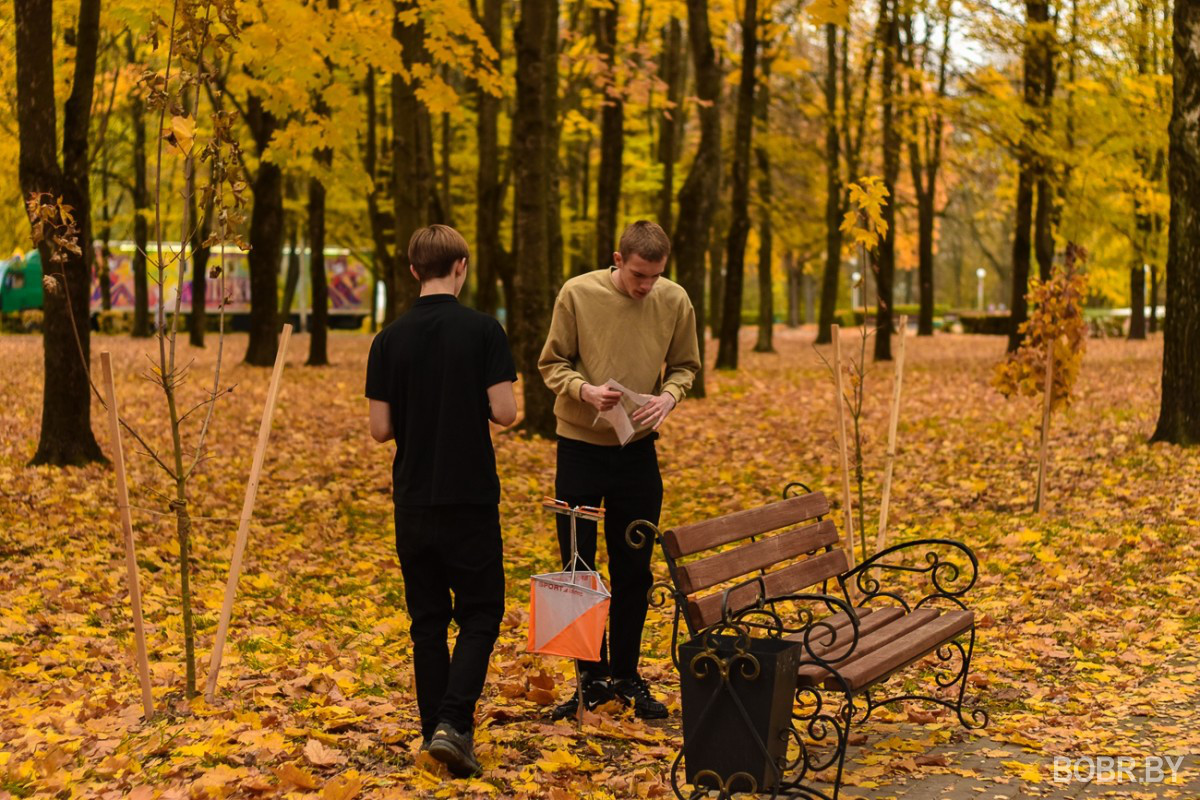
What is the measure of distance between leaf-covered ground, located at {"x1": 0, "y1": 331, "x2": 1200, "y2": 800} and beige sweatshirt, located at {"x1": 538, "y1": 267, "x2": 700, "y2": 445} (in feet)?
4.14

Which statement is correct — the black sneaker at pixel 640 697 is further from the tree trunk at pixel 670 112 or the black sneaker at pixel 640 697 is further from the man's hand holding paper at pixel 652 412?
the tree trunk at pixel 670 112

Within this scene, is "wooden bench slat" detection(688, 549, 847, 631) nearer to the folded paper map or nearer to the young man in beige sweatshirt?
the young man in beige sweatshirt

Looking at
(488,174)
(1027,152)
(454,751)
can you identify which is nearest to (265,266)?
(488,174)

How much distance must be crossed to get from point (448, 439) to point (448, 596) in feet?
2.11

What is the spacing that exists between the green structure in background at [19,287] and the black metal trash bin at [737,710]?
48030 mm

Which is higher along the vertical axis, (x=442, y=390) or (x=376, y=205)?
(x=376, y=205)

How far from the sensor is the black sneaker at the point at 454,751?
14.9ft

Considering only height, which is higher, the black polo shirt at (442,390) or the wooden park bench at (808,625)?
the black polo shirt at (442,390)

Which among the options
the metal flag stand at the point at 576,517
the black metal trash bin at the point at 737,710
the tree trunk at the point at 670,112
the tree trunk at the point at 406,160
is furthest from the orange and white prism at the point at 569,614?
the tree trunk at the point at 670,112

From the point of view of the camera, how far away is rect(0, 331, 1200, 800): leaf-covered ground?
15.8 feet

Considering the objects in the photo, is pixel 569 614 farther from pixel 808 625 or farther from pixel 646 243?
pixel 646 243

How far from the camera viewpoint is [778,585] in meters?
5.52

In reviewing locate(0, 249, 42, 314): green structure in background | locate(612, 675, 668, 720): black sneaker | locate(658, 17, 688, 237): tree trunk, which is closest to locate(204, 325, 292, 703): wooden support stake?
A: locate(612, 675, 668, 720): black sneaker

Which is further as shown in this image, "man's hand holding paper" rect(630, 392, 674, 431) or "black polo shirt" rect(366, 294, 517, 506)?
"man's hand holding paper" rect(630, 392, 674, 431)
